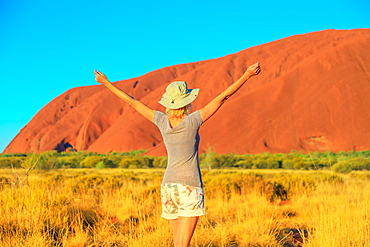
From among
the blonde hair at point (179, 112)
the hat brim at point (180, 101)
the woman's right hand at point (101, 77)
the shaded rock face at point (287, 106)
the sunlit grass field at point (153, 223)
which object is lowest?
the sunlit grass field at point (153, 223)

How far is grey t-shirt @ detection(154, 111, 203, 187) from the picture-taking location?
305 centimetres

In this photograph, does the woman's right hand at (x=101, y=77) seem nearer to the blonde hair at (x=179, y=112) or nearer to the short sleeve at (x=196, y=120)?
the blonde hair at (x=179, y=112)

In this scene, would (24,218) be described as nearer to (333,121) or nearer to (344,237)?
(344,237)

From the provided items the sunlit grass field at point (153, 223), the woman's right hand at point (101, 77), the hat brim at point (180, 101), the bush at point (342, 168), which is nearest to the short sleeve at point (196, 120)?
the hat brim at point (180, 101)

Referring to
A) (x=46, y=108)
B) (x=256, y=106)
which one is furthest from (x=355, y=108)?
(x=46, y=108)

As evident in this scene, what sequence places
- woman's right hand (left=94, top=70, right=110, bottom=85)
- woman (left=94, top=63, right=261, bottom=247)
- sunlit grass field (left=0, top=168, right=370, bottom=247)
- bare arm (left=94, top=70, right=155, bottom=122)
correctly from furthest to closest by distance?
sunlit grass field (left=0, top=168, right=370, bottom=247) → woman's right hand (left=94, top=70, right=110, bottom=85) → bare arm (left=94, top=70, right=155, bottom=122) → woman (left=94, top=63, right=261, bottom=247)

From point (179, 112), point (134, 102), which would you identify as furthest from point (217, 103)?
point (134, 102)

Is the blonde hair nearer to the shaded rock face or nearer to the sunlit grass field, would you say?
the sunlit grass field

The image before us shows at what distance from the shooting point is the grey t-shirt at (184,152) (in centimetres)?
305

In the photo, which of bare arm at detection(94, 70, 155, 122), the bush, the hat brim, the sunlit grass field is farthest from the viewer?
the bush

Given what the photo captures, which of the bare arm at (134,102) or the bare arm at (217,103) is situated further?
the bare arm at (134,102)

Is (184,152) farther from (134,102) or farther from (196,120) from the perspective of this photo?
(134,102)

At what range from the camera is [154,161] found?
124ft

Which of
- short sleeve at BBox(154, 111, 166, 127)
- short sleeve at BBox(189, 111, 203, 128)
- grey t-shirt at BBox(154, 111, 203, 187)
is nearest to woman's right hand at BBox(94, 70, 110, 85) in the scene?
short sleeve at BBox(154, 111, 166, 127)
